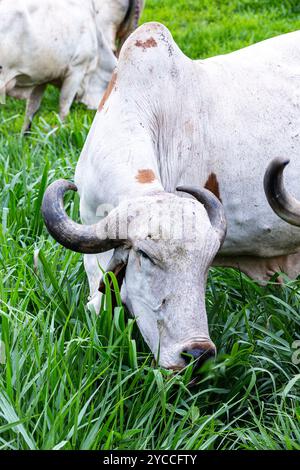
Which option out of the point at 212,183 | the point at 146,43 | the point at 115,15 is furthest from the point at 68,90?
the point at 212,183

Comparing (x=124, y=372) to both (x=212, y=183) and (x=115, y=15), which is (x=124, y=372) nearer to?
(x=212, y=183)

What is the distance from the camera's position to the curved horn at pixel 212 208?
376 cm

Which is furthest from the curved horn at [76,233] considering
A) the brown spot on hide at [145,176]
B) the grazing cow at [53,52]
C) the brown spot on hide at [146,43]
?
the grazing cow at [53,52]

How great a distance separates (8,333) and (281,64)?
6.34 feet

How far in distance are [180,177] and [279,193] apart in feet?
2.40

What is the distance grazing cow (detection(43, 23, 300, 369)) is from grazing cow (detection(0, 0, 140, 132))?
3.55 metres

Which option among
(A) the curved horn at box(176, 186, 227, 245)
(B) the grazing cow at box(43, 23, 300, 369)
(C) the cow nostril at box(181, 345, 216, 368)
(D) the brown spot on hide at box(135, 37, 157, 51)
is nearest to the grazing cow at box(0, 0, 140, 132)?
(B) the grazing cow at box(43, 23, 300, 369)

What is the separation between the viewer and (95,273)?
4.31 metres

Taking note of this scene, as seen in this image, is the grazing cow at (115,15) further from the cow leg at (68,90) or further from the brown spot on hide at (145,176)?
the brown spot on hide at (145,176)

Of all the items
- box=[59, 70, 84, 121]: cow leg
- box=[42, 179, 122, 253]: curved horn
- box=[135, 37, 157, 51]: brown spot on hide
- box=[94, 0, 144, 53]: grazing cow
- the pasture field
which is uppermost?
box=[135, 37, 157, 51]: brown spot on hide

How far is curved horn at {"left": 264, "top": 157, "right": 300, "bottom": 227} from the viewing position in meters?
3.67

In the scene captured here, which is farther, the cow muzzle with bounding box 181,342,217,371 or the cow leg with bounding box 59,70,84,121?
the cow leg with bounding box 59,70,84,121

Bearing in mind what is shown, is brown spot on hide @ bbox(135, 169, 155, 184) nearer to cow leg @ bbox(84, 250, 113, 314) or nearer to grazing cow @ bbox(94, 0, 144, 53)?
cow leg @ bbox(84, 250, 113, 314)
